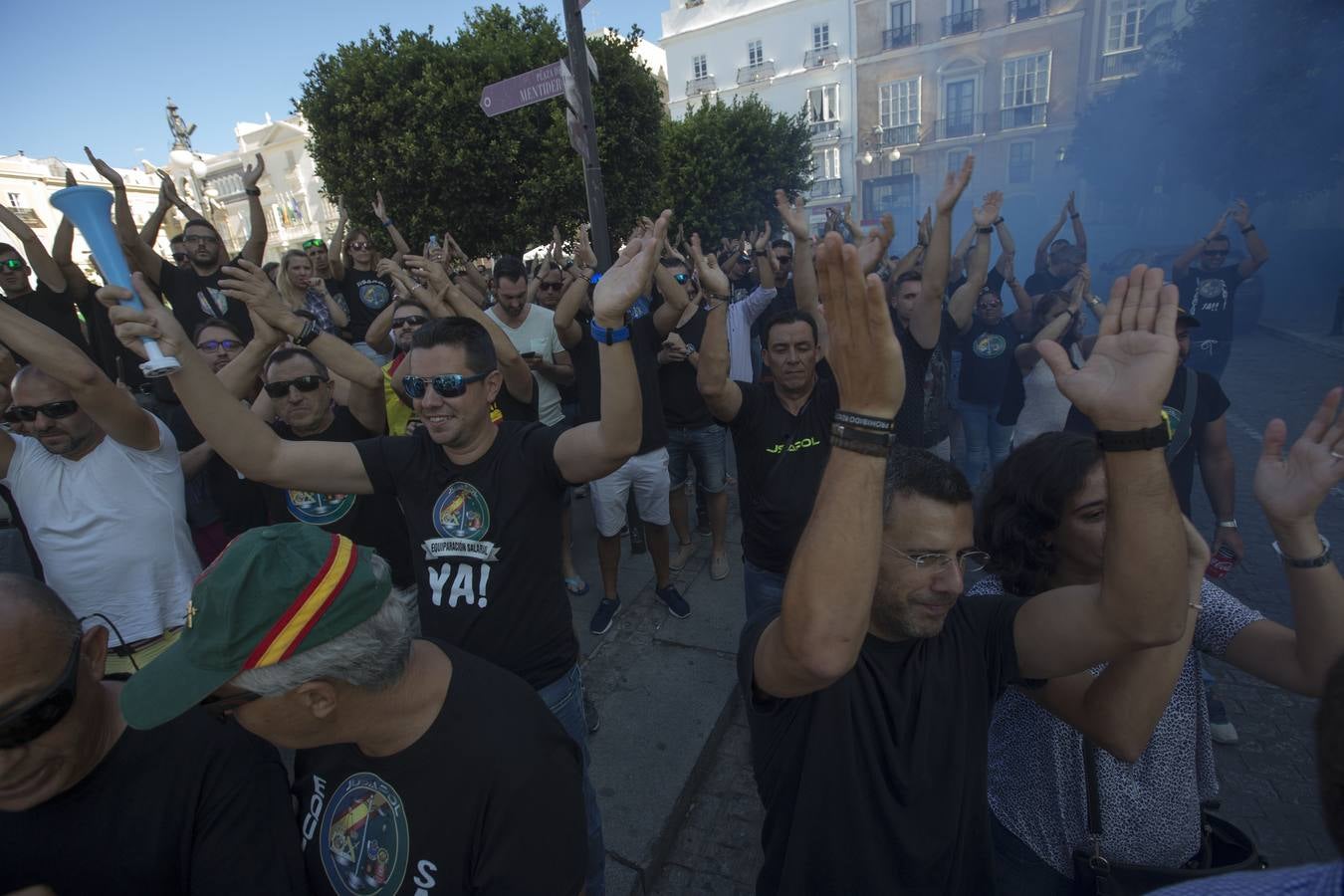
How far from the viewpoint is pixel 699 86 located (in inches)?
1544

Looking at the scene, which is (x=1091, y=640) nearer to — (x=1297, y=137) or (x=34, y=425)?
(x=34, y=425)

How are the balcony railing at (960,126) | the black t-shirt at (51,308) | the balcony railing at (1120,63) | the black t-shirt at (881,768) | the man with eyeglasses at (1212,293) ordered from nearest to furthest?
1. the black t-shirt at (881,768)
2. the black t-shirt at (51,308)
3. the man with eyeglasses at (1212,293)
4. the balcony railing at (1120,63)
5. the balcony railing at (960,126)

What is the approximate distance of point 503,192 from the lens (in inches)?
517

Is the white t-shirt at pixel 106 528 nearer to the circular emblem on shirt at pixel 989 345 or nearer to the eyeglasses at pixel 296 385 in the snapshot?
the eyeglasses at pixel 296 385

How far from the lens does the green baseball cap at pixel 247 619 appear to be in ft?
4.03

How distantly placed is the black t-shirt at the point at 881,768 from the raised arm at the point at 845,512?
281mm

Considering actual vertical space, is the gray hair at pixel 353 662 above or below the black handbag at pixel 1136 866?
above

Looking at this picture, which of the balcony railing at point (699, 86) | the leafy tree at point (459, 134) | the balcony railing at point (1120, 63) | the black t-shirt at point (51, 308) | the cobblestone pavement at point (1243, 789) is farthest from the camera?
the balcony railing at point (699, 86)

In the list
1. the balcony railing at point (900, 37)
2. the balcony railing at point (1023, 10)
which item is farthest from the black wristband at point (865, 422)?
the balcony railing at point (900, 37)

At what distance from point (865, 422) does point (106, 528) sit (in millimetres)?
2832

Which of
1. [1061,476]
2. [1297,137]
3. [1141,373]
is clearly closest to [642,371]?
A: [1061,476]

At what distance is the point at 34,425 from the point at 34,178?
2113 inches

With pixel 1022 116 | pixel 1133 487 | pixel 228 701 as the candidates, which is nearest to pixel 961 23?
pixel 1022 116

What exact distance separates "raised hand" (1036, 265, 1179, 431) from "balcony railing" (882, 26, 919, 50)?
3803 cm
